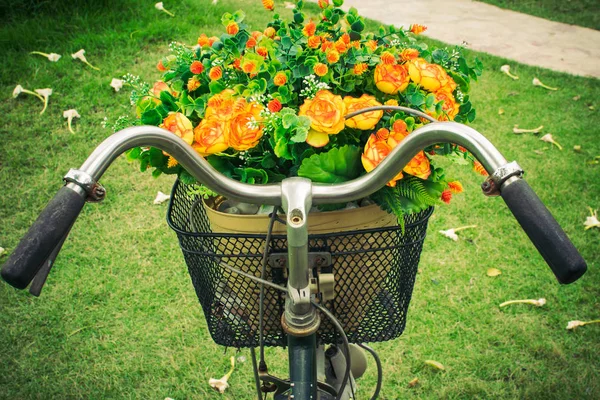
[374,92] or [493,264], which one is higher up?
[493,264]

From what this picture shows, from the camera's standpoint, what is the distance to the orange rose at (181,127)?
0.95 metres

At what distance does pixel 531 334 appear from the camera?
2256 millimetres

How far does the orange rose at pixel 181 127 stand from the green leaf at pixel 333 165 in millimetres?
209

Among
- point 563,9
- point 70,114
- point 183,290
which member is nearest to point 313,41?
point 183,290

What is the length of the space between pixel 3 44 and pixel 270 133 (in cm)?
349

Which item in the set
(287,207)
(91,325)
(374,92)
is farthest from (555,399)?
(91,325)

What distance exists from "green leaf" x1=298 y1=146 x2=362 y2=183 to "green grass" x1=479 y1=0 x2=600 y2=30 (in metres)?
4.61

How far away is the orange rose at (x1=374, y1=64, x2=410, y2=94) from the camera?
3.32ft

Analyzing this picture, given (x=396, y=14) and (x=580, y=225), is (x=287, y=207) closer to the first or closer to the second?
(x=580, y=225)

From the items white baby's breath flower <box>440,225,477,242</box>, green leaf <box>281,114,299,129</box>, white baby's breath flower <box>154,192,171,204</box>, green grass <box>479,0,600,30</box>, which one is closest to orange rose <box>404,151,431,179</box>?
green leaf <box>281,114,299,129</box>

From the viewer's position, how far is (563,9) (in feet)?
16.4

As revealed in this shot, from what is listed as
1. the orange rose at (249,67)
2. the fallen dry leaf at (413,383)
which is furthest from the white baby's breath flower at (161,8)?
the orange rose at (249,67)

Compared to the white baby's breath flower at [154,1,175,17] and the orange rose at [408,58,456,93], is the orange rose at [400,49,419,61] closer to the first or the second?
the orange rose at [408,58,456,93]

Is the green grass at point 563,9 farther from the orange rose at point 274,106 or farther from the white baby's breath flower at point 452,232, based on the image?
the orange rose at point 274,106
